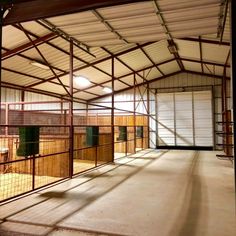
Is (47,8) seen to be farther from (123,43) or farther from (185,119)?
(185,119)

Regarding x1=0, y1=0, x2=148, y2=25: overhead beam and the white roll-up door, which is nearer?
x1=0, y1=0, x2=148, y2=25: overhead beam

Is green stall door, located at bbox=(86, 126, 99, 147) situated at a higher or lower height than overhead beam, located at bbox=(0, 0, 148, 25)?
lower

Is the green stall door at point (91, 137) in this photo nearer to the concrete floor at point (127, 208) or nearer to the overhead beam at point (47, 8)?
the concrete floor at point (127, 208)

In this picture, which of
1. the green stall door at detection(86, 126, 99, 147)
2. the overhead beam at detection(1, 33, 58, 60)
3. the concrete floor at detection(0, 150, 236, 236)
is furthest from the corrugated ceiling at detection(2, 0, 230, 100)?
the concrete floor at detection(0, 150, 236, 236)

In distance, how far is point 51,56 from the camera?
339 inches

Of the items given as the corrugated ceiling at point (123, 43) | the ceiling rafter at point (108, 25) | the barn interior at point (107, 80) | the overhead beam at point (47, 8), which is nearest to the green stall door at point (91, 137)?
the barn interior at point (107, 80)

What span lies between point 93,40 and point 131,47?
425 cm

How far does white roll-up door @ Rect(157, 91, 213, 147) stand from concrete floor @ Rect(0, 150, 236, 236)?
7796 millimetres

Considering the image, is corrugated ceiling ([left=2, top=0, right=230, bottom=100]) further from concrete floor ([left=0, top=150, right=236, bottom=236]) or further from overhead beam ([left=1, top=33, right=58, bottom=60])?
concrete floor ([left=0, top=150, right=236, bottom=236])

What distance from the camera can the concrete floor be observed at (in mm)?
2939

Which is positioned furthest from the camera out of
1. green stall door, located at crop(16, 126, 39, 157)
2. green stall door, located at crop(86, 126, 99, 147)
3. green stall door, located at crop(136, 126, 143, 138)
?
green stall door, located at crop(136, 126, 143, 138)

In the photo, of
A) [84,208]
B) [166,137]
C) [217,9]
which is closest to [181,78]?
[166,137]

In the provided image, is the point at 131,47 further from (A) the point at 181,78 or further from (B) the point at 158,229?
(B) the point at 158,229

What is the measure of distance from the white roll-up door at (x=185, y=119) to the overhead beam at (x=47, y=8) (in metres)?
11.7
